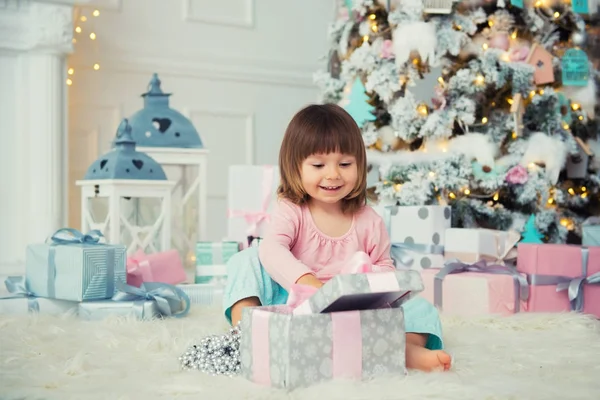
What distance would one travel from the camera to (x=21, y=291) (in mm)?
2084

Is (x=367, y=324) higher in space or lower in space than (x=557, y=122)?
lower

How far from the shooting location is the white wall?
3428mm

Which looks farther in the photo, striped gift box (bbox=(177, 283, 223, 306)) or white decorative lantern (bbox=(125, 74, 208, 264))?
white decorative lantern (bbox=(125, 74, 208, 264))

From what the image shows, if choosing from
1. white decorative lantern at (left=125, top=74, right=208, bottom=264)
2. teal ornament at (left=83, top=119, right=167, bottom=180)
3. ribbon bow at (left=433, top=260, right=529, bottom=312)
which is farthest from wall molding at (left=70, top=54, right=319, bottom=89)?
ribbon bow at (left=433, top=260, right=529, bottom=312)

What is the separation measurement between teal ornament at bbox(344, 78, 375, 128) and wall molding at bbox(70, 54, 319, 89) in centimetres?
97

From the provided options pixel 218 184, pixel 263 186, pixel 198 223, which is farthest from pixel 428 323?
pixel 218 184

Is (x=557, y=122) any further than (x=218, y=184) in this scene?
No

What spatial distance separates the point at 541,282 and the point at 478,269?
0.18 m

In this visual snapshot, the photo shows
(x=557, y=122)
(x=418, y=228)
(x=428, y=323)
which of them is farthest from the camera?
(x=557, y=122)

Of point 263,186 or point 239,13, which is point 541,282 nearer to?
point 263,186

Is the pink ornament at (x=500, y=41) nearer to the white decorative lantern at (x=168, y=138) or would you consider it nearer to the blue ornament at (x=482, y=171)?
the blue ornament at (x=482, y=171)

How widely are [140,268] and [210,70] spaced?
164 cm

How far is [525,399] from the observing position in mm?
1142

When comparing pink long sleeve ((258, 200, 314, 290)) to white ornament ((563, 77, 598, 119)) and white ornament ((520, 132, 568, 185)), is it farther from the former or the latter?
white ornament ((563, 77, 598, 119))
